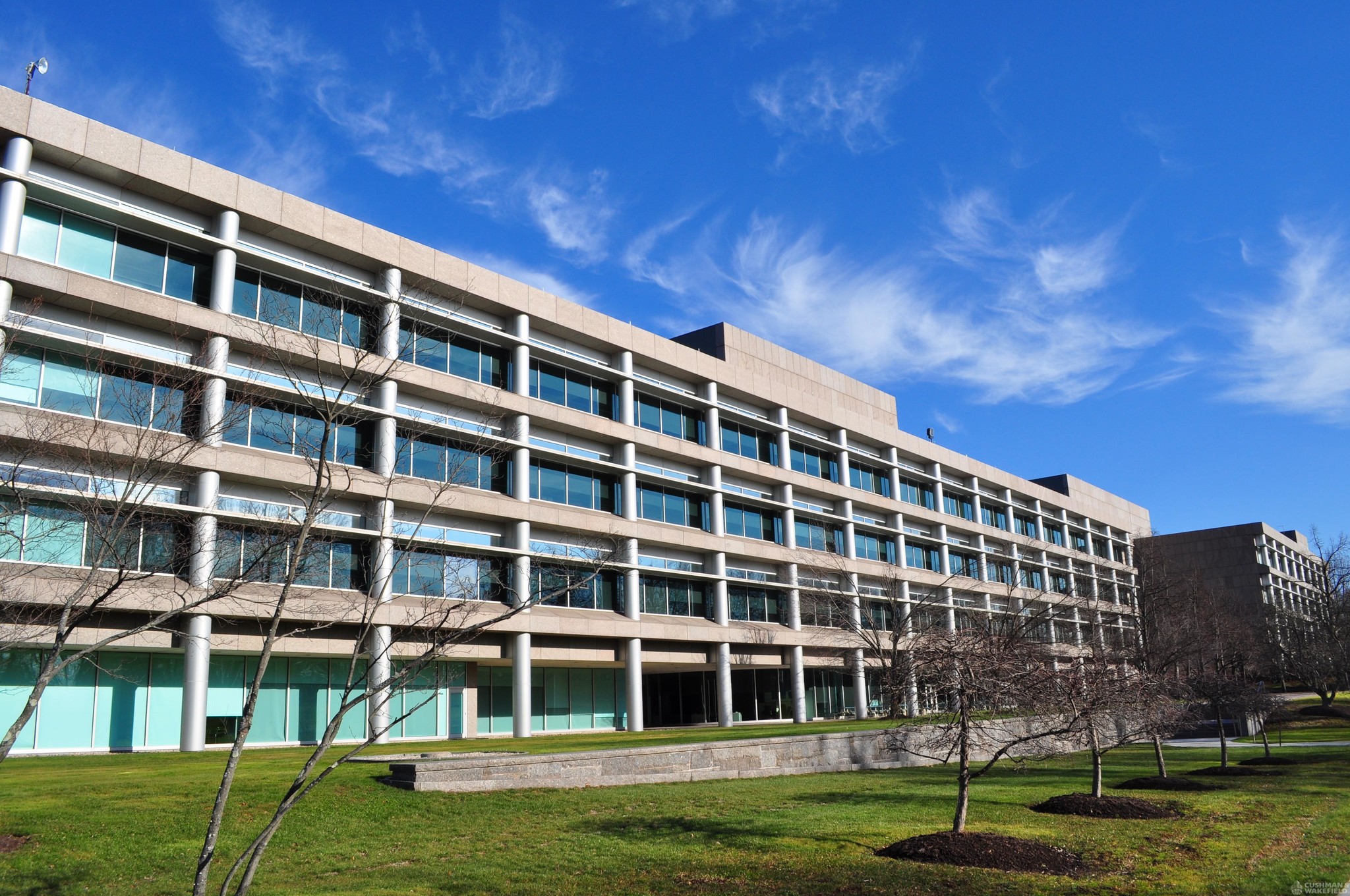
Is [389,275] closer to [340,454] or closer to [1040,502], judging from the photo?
[340,454]

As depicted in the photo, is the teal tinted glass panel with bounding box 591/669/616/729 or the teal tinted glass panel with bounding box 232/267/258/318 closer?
the teal tinted glass panel with bounding box 232/267/258/318

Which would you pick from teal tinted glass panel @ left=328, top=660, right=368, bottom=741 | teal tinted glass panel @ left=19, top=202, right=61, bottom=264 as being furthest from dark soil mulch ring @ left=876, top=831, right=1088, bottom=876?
teal tinted glass panel @ left=19, top=202, right=61, bottom=264

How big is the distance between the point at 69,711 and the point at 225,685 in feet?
15.6

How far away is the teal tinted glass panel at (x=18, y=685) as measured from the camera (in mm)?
28594

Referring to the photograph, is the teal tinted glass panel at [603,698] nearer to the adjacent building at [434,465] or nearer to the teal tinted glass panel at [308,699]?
the adjacent building at [434,465]

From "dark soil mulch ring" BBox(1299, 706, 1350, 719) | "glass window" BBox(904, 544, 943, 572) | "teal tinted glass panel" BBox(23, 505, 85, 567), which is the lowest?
"dark soil mulch ring" BBox(1299, 706, 1350, 719)

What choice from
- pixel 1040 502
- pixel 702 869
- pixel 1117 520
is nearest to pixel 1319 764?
pixel 702 869

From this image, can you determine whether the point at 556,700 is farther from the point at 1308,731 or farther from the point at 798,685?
the point at 1308,731

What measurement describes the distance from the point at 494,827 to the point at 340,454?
22.4 m

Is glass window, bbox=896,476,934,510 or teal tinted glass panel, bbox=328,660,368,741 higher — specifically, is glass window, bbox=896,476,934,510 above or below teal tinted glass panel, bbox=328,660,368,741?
above

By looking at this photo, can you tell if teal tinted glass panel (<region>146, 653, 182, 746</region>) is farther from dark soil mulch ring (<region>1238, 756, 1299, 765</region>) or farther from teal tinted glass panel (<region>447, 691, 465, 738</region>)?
dark soil mulch ring (<region>1238, 756, 1299, 765</region>)

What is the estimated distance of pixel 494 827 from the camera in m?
16.4

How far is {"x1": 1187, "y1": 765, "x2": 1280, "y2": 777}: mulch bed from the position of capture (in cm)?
2788

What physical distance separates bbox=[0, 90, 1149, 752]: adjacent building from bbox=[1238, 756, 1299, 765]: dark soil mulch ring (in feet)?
50.8
